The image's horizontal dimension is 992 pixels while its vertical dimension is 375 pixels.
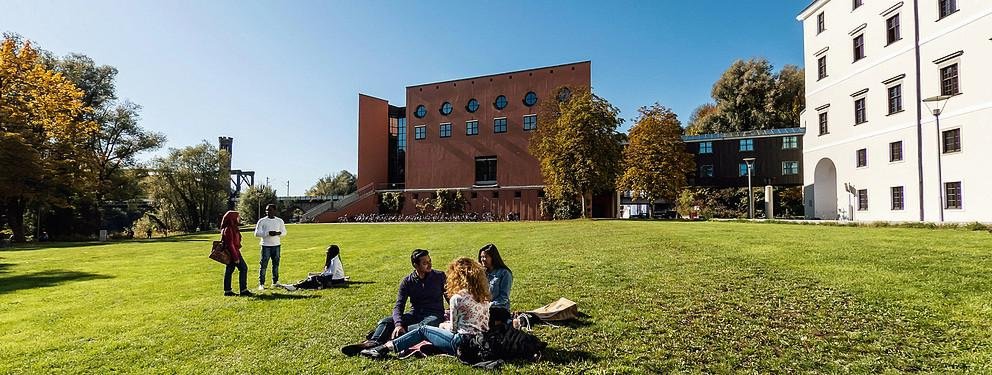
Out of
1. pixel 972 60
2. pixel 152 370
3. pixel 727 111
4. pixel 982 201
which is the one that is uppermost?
pixel 727 111

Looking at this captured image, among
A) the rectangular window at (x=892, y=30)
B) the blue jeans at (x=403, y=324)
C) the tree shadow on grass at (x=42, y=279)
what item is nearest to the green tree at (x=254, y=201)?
the tree shadow on grass at (x=42, y=279)

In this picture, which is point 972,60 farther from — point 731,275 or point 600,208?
point 600,208

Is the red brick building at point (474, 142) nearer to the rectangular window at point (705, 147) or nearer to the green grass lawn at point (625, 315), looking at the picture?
the rectangular window at point (705, 147)

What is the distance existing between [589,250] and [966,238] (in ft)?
35.2

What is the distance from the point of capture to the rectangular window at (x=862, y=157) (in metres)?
29.8

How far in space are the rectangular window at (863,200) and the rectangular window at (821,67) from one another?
8584 millimetres

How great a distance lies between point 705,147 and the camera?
46.2 m

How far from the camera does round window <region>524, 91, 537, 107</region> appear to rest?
49125mm

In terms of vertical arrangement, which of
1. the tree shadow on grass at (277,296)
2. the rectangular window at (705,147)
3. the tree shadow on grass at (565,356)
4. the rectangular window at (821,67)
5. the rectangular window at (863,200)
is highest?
the rectangular window at (821,67)

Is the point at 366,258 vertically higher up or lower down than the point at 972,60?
Answer: lower down

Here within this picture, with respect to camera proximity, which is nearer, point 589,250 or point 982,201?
point 589,250

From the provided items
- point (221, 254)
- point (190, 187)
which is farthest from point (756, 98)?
point (190, 187)

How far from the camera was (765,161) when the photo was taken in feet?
142

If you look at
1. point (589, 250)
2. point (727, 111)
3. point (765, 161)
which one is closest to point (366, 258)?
point (589, 250)
